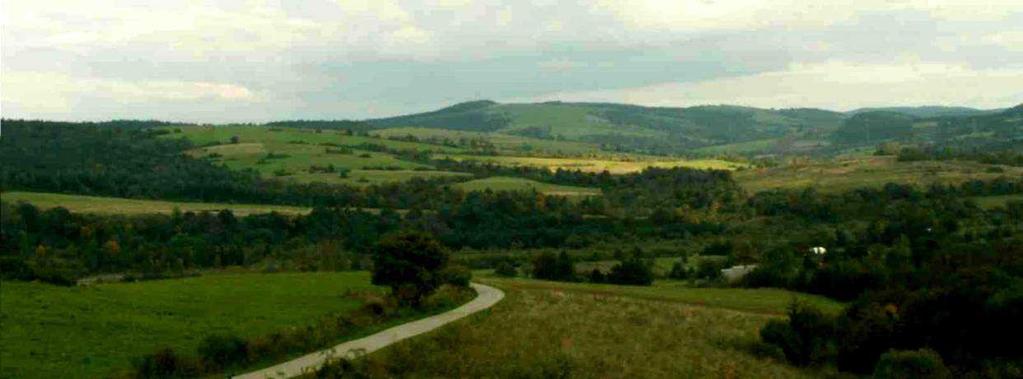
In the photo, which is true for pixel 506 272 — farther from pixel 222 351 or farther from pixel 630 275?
pixel 222 351

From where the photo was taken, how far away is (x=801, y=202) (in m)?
130

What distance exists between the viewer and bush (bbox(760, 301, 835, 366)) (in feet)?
183

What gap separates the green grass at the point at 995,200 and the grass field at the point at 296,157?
236 feet

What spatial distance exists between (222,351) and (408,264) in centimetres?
1993

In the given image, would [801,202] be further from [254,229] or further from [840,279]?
[254,229]

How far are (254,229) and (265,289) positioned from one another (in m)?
44.7

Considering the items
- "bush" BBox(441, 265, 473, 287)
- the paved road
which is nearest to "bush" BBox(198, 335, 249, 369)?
the paved road

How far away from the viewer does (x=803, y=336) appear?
187ft

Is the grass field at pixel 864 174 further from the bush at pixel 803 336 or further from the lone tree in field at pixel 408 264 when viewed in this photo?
the lone tree in field at pixel 408 264

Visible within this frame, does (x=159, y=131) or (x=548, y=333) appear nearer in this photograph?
(x=548, y=333)

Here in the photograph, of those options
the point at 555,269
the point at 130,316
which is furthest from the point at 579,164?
the point at 130,316

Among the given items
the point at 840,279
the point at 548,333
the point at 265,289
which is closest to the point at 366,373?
the point at 548,333

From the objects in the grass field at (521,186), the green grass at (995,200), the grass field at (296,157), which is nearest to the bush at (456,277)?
the green grass at (995,200)

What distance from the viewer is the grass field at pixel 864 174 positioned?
14010cm
